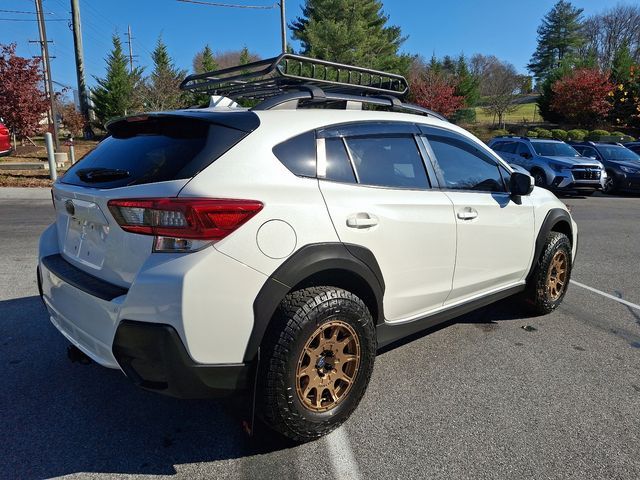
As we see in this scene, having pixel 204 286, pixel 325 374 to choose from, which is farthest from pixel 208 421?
pixel 204 286

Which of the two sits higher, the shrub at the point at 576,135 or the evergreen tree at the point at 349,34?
the evergreen tree at the point at 349,34

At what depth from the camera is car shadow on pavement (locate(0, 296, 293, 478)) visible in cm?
241

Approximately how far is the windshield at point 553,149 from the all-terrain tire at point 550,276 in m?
12.1

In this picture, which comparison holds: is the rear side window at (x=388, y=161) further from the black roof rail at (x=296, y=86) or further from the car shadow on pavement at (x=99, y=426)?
the car shadow on pavement at (x=99, y=426)

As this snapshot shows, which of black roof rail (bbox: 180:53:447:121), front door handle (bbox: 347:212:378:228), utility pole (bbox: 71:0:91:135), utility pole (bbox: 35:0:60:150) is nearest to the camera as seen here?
front door handle (bbox: 347:212:378:228)

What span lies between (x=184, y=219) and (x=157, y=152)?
0.56 metres

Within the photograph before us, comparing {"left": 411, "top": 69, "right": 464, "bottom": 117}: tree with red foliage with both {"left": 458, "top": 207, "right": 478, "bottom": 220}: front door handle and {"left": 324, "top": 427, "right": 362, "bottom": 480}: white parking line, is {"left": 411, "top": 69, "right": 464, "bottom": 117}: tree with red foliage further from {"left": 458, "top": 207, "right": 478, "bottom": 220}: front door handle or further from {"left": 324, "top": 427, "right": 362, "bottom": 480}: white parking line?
{"left": 324, "top": 427, "right": 362, "bottom": 480}: white parking line

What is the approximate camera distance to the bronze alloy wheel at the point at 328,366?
2499 millimetres

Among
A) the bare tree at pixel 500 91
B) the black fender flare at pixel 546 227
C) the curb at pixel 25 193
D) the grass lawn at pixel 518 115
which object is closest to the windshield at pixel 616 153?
the black fender flare at pixel 546 227

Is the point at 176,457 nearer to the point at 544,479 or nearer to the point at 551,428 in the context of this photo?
the point at 544,479

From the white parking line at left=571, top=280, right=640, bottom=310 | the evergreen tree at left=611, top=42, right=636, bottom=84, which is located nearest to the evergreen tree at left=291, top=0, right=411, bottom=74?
the evergreen tree at left=611, top=42, right=636, bottom=84

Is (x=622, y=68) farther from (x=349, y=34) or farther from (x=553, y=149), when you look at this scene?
(x=553, y=149)

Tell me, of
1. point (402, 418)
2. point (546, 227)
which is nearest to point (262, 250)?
point (402, 418)

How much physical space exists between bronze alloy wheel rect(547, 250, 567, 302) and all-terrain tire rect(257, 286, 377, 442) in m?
2.50
